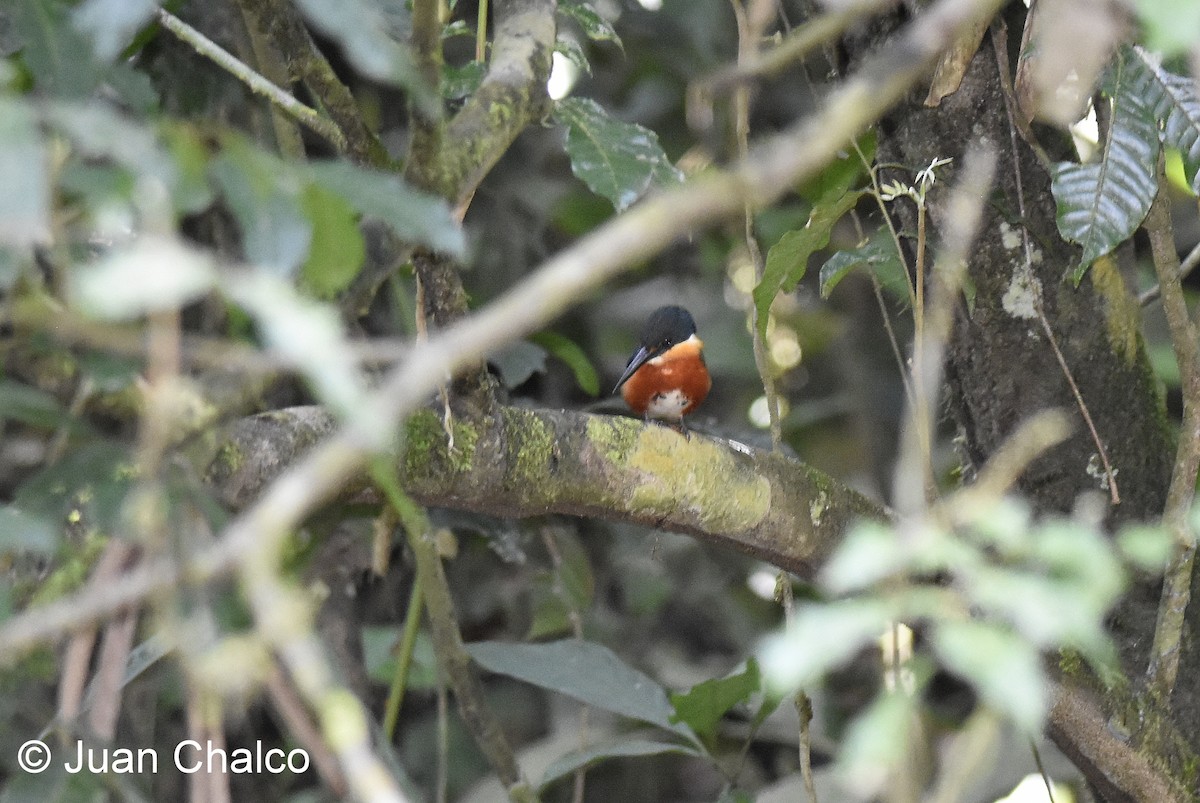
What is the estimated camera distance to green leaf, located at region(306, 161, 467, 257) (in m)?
1.05

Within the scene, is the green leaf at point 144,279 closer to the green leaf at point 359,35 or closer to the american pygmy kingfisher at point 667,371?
the green leaf at point 359,35

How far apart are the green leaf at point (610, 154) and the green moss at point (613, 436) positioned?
14.5 inches

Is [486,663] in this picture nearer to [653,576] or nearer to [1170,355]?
[653,576]

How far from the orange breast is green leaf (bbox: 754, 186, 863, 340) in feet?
5.04

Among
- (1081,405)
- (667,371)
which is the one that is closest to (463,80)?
(1081,405)

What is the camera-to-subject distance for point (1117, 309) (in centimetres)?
251

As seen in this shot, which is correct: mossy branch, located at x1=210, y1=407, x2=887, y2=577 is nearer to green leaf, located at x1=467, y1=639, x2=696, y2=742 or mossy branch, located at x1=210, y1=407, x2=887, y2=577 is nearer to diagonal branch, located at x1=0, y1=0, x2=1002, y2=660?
green leaf, located at x1=467, y1=639, x2=696, y2=742

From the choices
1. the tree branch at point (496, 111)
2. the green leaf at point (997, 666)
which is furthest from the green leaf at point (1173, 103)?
the green leaf at point (997, 666)

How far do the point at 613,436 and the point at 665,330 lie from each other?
2.05m

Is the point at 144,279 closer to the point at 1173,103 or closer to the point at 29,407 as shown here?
the point at 29,407

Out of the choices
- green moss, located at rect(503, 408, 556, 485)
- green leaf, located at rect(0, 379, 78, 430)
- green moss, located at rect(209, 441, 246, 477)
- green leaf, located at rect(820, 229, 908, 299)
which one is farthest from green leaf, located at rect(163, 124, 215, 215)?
green leaf, located at rect(820, 229, 908, 299)

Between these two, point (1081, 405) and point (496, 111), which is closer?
point (496, 111)

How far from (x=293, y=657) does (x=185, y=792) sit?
2.98 meters

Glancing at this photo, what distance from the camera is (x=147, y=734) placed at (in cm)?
289
